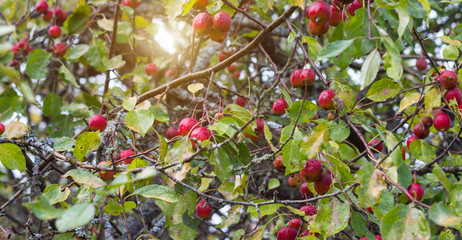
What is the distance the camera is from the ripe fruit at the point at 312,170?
1.23m

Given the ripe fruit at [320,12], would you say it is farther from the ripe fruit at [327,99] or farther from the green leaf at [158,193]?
the green leaf at [158,193]

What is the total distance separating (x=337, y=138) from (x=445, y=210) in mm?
591

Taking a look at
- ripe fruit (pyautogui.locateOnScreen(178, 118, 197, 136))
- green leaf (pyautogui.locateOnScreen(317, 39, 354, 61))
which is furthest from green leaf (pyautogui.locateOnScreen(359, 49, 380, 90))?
ripe fruit (pyautogui.locateOnScreen(178, 118, 197, 136))

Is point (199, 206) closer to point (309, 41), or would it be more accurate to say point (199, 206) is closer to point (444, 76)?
point (309, 41)

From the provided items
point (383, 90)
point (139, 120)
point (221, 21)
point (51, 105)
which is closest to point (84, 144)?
point (139, 120)

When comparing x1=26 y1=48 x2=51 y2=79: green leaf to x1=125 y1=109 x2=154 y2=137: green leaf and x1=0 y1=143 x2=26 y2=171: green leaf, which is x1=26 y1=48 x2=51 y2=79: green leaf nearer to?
x1=0 y1=143 x2=26 y2=171: green leaf

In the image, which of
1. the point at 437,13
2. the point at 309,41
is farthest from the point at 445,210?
the point at 437,13

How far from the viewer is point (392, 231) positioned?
33.9 inches

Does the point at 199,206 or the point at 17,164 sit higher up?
the point at 17,164

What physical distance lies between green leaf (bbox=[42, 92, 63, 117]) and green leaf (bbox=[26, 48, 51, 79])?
38cm

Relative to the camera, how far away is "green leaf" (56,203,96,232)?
0.69 metres

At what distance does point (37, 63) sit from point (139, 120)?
1455mm

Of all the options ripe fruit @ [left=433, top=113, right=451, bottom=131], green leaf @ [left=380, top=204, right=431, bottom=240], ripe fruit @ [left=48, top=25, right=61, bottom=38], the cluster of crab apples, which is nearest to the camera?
green leaf @ [left=380, top=204, right=431, bottom=240]

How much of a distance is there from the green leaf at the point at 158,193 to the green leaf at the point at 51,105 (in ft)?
5.96
